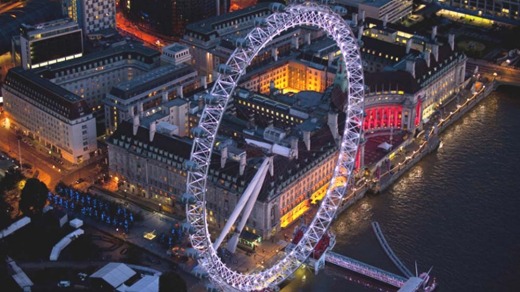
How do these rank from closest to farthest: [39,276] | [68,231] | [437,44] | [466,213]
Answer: [39,276]
[68,231]
[466,213]
[437,44]

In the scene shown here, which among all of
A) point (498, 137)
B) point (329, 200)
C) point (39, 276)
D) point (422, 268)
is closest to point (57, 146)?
point (39, 276)

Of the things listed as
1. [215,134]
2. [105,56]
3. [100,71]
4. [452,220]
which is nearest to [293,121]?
[452,220]

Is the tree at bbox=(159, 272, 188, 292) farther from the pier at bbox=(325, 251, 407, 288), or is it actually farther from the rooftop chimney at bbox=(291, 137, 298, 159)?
the rooftop chimney at bbox=(291, 137, 298, 159)

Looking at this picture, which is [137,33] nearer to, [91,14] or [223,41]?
[91,14]

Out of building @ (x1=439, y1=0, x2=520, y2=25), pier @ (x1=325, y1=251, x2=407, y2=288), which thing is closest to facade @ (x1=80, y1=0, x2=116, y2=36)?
building @ (x1=439, y1=0, x2=520, y2=25)

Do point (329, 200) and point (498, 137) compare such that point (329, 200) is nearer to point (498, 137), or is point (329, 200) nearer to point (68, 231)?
point (68, 231)

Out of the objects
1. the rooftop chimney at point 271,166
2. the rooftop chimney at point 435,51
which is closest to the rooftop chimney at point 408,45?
the rooftop chimney at point 435,51
